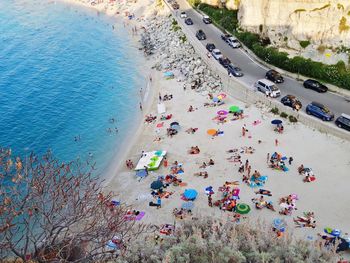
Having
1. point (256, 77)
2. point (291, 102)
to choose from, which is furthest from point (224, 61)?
point (291, 102)

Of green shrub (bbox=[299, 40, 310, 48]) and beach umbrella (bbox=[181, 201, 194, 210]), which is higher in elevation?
green shrub (bbox=[299, 40, 310, 48])

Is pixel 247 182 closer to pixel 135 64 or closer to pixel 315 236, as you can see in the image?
pixel 315 236

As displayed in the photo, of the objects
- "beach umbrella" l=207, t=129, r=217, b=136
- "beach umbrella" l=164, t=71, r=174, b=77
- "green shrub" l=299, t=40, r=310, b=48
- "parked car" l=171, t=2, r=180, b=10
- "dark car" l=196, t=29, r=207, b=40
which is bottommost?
"beach umbrella" l=207, t=129, r=217, b=136

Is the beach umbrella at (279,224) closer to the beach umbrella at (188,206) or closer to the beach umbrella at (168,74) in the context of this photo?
the beach umbrella at (188,206)

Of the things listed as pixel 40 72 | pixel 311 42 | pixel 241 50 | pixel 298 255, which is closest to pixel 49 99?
pixel 40 72

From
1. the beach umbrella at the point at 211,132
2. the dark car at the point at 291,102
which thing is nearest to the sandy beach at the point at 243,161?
the beach umbrella at the point at 211,132

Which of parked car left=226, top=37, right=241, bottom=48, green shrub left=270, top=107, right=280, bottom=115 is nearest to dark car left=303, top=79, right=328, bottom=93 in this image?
green shrub left=270, top=107, right=280, bottom=115

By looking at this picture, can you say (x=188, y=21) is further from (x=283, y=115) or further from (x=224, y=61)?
(x=283, y=115)

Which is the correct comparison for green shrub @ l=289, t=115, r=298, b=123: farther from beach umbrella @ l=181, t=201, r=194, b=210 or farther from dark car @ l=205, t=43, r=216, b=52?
dark car @ l=205, t=43, r=216, b=52
